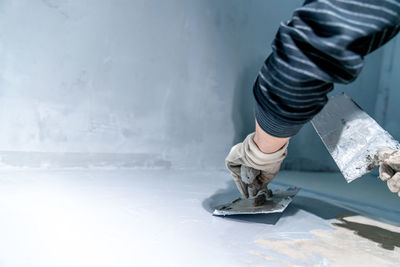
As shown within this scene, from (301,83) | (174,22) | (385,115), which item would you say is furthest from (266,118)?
(385,115)

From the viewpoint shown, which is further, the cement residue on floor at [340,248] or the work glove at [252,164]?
the work glove at [252,164]

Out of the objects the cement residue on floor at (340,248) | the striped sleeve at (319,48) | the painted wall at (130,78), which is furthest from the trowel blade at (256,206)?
the painted wall at (130,78)

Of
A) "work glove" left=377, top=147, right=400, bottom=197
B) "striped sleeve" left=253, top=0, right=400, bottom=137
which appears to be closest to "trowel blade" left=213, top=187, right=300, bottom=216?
"work glove" left=377, top=147, right=400, bottom=197

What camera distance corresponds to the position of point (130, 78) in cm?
179

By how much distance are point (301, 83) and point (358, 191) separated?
157cm

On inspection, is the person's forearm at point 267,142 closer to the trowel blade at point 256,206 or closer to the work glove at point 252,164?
the work glove at point 252,164

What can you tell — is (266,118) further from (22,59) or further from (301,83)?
(22,59)

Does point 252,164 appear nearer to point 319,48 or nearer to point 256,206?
point 256,206

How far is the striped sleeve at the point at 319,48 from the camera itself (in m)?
0.46

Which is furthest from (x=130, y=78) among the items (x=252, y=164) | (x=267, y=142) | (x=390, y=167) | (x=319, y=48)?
(x=319, y=48)

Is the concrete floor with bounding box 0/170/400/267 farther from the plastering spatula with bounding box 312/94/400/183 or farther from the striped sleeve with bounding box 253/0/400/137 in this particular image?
the striped sleeve with bounding box 253/0/400/137

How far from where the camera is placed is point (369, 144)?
1078 millimetres

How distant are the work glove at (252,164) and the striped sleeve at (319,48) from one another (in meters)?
0.46

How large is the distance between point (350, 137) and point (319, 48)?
0.73 meters
